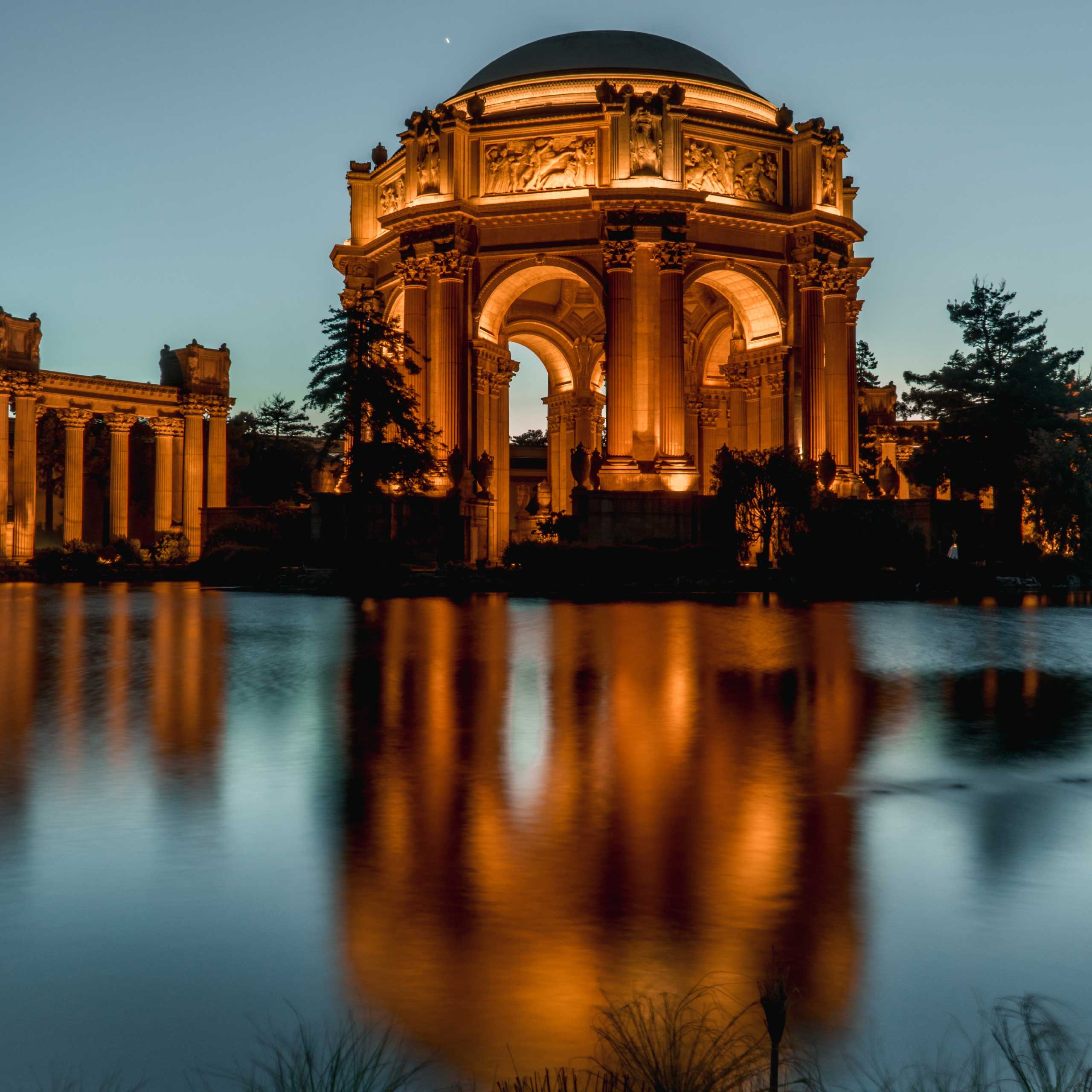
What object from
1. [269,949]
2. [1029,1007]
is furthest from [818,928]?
[269,949]

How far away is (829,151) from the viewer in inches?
1793

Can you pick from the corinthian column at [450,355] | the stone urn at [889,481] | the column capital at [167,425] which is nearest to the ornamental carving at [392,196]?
the corinthian column at [450,355]

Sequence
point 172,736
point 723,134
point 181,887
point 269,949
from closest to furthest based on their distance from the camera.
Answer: point 269,949
point 181,887
point 172,736
point 723,134

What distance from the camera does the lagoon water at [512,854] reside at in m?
3.14

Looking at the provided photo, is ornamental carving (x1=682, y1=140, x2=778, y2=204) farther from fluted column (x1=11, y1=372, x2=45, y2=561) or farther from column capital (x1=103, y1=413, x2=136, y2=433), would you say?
column capital (x1=103, y1=413, x2=136, y2=433)

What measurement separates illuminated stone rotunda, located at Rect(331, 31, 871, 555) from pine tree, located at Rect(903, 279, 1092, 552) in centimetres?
864

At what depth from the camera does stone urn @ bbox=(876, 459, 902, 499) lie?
149 ft

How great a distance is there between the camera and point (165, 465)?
59688mm

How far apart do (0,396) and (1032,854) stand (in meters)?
54.0

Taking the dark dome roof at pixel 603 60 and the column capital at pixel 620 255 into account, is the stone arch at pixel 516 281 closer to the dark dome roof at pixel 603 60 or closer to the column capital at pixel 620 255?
the column capital at pixel 620 255

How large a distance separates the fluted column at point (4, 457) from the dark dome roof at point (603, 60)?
24.2 metres

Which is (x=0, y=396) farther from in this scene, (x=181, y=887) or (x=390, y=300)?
(x=181, y=887)

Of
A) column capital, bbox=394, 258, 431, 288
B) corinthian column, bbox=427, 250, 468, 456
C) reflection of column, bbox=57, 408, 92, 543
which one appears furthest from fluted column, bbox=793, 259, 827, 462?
reflection of column, bbox=57, 408, 92, 543

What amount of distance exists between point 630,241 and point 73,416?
101ft
